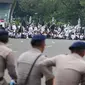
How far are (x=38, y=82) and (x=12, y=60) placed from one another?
45 cm

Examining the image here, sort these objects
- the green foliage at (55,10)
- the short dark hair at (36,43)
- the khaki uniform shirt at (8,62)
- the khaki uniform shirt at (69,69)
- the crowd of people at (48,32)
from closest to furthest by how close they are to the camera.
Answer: the khaki uniform shirt at (69,69)
the khaki uniform shirt at (8,62)
the short dark hair at (36,43)
the crowd of people at (48,32)
the green foliage at (55,10)

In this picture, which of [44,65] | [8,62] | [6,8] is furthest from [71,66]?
[6,8]

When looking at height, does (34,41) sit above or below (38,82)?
above

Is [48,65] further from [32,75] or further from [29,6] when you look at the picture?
[29,6]

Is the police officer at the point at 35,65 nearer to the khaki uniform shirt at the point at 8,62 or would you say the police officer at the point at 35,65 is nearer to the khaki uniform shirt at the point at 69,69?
the khaki uniform shirt at the point at 8,62

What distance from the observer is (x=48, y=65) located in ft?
17.8

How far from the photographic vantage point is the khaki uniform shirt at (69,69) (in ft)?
16.7

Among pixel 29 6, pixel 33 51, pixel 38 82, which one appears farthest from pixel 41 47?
pixel 29 6

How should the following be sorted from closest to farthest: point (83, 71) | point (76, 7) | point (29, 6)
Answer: point (83, 71)
point (76, 7)
point (29, 6)

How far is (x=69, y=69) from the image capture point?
5.14 meters

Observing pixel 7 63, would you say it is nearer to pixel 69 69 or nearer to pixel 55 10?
pixel 69 69

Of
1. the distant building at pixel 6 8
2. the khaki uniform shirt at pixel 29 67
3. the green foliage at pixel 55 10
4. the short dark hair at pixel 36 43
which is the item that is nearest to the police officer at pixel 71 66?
the khaki uniform shirt at pixel 29 67

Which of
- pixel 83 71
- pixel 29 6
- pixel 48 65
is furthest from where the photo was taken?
pixel 29 6

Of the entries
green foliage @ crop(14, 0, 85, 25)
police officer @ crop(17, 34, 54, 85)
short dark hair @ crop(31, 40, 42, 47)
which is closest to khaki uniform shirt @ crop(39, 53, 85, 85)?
police officer @ crop(17, 34, 54, 85)
